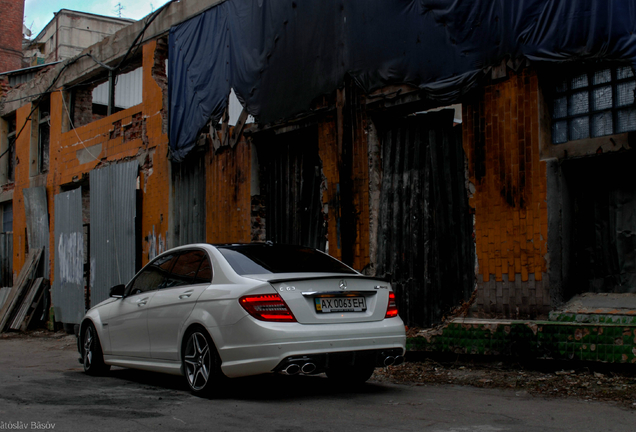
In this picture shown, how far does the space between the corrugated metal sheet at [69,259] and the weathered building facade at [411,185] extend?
40 cm

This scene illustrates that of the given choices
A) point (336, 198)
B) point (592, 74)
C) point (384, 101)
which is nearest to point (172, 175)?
point (336, 198)

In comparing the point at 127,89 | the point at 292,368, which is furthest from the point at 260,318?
the point at 127,89

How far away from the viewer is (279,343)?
5.54 m

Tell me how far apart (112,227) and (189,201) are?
2778 millimetres

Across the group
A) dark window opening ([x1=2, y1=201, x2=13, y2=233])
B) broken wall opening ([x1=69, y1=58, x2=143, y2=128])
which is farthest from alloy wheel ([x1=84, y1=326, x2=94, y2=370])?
dark window opening ([x1=2, y1=201, x2=13, y2=233])

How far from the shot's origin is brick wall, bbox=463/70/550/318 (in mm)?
7777

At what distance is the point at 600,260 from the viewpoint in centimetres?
773

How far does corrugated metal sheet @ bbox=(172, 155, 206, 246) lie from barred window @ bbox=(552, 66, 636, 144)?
7366 mm

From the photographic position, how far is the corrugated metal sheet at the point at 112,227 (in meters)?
14.9

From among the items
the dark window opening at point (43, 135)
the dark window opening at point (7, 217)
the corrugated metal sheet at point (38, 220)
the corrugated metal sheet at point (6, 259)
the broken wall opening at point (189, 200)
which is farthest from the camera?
the dark window opening at point (7, 217)

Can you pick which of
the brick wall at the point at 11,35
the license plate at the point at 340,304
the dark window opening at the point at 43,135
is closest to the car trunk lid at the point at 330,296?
the license plate at the point at 340,304

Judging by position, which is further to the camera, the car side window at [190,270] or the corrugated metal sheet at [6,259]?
the corrugated metal sheet at [6,259]

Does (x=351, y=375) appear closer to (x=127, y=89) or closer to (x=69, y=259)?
(x=69, y=259)

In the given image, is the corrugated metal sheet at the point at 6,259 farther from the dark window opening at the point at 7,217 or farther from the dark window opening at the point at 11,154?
the dark window opening at the point at 11,154
